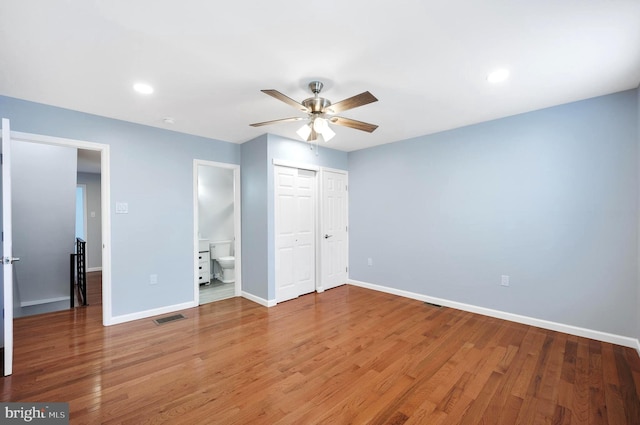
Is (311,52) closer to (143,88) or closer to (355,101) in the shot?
(355,101)

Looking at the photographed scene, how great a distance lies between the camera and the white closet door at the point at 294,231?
4172 mm

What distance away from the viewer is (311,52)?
203 centimetres

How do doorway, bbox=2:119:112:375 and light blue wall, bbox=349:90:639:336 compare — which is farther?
light blue wall, bbox=349:90:639:336

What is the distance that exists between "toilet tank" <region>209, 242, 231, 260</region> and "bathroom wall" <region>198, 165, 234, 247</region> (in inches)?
11.8

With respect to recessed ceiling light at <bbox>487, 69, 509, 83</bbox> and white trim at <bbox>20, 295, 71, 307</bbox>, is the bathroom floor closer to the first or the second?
white trim at <bbox>20, 295, 71, 307</bbox>

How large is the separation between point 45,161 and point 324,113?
4.58 metres

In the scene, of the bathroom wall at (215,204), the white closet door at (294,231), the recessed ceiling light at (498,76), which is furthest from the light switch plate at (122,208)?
the recessed ceiling light at (498,76)

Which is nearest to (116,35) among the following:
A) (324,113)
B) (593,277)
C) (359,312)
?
(324,113)

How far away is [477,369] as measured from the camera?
236 cm

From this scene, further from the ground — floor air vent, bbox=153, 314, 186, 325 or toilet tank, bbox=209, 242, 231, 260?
toilet tank, bbox=209, 242, 231, 260

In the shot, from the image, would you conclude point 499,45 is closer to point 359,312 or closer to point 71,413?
point 359,312

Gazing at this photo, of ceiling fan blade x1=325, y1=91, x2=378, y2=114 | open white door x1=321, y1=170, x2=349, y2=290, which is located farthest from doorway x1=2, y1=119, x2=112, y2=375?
open white door x1=321, y1=170, x2=349, y2=290

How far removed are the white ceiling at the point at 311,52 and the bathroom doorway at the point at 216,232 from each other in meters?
2.39

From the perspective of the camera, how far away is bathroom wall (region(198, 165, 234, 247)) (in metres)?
5.75
